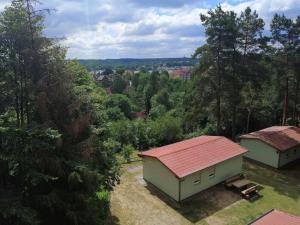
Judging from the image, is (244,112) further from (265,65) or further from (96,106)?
(96,106)

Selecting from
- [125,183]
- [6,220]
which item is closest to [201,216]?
[125,183]

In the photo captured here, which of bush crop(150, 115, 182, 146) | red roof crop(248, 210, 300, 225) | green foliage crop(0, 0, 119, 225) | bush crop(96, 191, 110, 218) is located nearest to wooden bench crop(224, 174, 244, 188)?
red roof crop(248, 210, 300, 225)

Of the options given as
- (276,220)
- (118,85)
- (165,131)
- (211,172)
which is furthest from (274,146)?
(118,85)

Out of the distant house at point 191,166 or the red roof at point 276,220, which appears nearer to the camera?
the red roof at point 276,220

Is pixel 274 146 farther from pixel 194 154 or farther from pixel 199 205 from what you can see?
pixel 199 205

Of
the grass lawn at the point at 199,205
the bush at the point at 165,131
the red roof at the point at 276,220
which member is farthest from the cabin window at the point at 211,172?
the bush at the point at 165,131

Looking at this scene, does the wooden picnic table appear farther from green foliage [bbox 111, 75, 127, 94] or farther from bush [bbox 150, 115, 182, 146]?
green foliage [bbox 111, 75, 127, 94]

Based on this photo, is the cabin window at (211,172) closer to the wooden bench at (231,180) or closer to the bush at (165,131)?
the wooden bench at (231,180)
